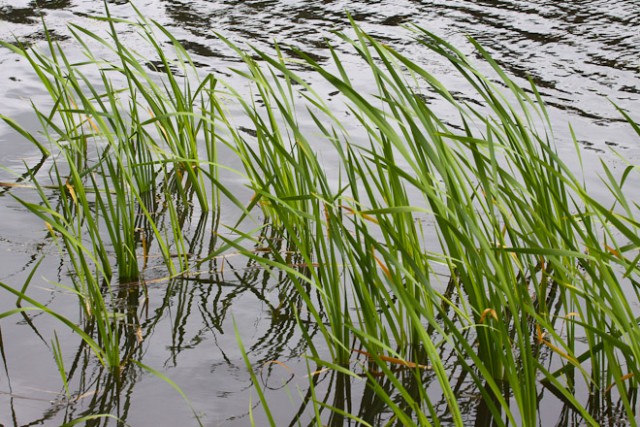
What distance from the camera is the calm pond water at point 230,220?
6.97 ft

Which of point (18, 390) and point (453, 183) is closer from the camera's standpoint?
point (453, 183)

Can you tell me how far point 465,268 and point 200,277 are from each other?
96cm

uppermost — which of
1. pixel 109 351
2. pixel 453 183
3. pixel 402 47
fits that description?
pixel 453 183

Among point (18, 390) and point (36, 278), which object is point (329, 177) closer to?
point (36, 278)

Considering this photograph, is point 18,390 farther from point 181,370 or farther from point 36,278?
point 36,278

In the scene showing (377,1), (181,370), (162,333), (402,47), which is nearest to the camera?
(181,370)

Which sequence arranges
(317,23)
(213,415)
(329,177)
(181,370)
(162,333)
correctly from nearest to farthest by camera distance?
1. (213,415)
2. (181,370)
3. (162,333)
4. (329,177)
5. (317,23)

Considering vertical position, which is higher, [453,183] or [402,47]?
[453,183]

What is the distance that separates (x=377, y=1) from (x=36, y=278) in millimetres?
4266

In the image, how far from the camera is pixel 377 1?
6.39 m

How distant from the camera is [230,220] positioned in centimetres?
322

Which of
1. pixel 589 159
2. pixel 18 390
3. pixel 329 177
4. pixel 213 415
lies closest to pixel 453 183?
pixel 213 415

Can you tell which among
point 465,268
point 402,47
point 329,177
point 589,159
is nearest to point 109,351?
point 465,268

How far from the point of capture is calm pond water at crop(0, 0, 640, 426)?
6.97 ft
